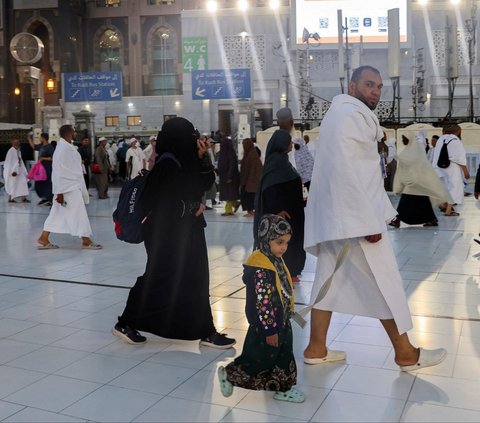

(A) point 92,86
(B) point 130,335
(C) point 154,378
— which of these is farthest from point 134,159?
(C) point 154,378

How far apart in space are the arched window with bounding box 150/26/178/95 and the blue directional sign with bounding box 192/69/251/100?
36.9 ft

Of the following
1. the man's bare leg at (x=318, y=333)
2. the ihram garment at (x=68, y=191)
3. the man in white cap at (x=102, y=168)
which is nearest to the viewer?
the man's bare leg at (x=318, y=333)

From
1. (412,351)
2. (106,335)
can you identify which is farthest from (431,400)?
(106,335)

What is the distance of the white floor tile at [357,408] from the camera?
2.97 m

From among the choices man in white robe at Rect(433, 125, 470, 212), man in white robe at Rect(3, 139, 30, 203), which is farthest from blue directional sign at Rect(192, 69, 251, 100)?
man in white robe at Rect(433, 125, 470, 212)

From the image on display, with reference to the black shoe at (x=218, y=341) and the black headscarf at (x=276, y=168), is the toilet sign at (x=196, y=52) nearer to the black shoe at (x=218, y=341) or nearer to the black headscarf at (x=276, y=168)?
the black headscarf at (x=276, y=168)

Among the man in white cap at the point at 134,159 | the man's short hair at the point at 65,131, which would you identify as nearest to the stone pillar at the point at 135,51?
the man in white cap at the point at 134,159

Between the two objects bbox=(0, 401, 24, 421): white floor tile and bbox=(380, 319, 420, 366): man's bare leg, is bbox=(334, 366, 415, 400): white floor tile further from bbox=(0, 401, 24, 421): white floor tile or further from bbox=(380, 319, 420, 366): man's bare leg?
bbox=(0, 401, 24, 421): white floor tile

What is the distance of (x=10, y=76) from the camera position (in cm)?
3394

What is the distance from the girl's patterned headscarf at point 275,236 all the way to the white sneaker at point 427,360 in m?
0.86

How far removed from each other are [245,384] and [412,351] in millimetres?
977

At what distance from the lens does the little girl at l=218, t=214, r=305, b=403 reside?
3109mm

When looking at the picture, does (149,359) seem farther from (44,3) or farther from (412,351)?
(44,3)

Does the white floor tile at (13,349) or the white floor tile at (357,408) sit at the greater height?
the white floor tile at (357,408)
